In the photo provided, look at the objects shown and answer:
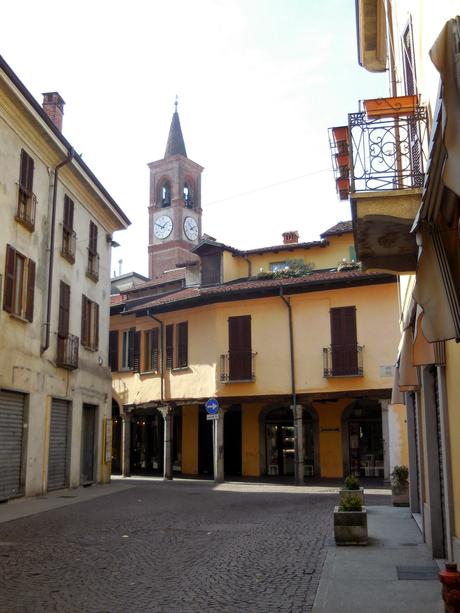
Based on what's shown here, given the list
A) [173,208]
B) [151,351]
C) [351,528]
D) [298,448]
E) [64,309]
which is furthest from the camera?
[173,208]

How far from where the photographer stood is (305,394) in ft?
78.8

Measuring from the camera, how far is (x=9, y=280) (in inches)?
655

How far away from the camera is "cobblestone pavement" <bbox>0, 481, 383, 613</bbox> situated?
6754mm

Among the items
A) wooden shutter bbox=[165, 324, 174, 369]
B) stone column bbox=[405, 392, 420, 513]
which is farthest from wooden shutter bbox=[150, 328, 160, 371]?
stone column bbox=[405, 392, 420, 513]

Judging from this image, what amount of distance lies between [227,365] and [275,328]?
2.22 metres

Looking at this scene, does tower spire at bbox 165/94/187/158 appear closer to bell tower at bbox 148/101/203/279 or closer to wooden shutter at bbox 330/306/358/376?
bell tower at bbox 148/101/203/279

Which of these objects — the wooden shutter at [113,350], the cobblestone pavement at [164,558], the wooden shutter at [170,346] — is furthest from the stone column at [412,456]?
the wooden shutter at [113,350]

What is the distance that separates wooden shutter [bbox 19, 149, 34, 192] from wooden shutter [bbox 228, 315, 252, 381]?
9995 mm

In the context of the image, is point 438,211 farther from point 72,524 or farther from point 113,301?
point 113,301

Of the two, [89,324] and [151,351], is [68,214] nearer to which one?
[89,324]

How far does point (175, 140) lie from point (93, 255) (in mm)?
55384

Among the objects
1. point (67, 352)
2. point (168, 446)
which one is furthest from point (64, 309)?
point (168, 446)

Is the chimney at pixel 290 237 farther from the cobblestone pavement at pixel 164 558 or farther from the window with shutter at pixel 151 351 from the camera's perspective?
the cobblestone pavement at pixel 164 558

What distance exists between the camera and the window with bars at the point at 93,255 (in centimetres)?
2284
